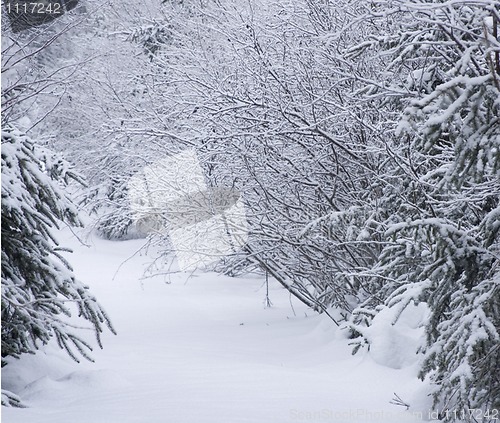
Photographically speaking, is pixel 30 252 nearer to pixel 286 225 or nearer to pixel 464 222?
pixel 464 222

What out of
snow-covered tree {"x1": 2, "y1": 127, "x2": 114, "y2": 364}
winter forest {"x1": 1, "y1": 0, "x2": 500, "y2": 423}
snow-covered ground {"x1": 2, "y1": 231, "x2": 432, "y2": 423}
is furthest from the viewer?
snow-covered tree {"x1": 2, "y1": 127, "x2": 114, "y2": 364}

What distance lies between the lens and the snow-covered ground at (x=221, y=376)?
4941 mm

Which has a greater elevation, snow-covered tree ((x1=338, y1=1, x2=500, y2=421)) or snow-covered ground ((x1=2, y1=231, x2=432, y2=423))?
snow-covered tree ((x1=338, y1=1, x2=500, y2=421))

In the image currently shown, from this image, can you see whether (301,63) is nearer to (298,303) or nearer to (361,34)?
(361,34)

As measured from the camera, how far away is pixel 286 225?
9.41 metres

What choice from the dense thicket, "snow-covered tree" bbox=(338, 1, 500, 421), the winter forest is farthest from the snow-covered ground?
"snow-covered tree" bbox=(338, 1, 500, 421)

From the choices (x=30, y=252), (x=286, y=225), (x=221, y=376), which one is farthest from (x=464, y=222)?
(x=286, y=225)

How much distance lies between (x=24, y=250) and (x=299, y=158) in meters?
4.25

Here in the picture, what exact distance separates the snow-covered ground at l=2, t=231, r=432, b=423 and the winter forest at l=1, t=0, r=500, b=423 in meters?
0.03

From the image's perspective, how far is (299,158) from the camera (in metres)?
8.86

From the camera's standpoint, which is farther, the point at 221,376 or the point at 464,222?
the point at 221,376

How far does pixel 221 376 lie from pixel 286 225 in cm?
335

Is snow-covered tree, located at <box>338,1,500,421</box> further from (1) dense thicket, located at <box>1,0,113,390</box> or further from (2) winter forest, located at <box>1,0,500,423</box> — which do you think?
(1) dense thicket, located at <box>1,0,113,390</box>

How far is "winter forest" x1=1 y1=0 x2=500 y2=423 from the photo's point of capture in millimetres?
4285
